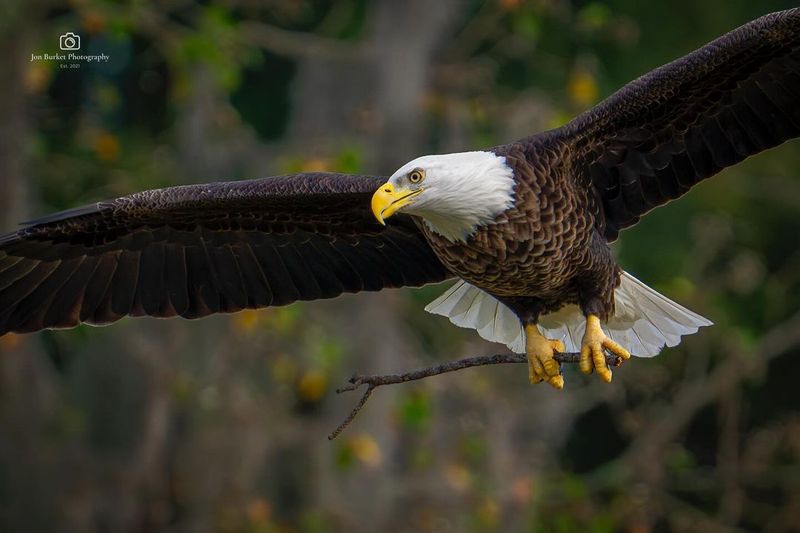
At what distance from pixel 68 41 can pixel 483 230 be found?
5753 mm

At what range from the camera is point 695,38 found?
44.9ft

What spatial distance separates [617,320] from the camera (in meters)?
6.32

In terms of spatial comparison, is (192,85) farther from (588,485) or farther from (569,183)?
(569,183)

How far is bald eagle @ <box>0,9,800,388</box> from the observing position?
18.1ft

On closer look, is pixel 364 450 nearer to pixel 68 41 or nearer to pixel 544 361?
pixel 68 41

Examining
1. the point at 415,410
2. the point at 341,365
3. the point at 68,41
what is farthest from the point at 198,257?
the point at 341,365

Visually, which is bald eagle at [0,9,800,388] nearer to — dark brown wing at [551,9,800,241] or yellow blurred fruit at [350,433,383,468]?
dark brown wing at [551,9,800,241]

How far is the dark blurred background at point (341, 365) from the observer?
1032 cm

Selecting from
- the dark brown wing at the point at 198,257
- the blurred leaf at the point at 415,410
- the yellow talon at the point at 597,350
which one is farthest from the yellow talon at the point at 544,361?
the blurred leaf at the point at 415,410

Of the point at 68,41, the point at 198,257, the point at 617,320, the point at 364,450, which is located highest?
the point at 68,41

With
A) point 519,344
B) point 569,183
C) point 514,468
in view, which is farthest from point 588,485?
point 569,183

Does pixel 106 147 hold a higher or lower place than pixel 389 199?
lower

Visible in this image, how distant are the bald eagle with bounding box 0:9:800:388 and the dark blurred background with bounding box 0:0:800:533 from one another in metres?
2.99

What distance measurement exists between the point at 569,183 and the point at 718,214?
7308 millimetres
